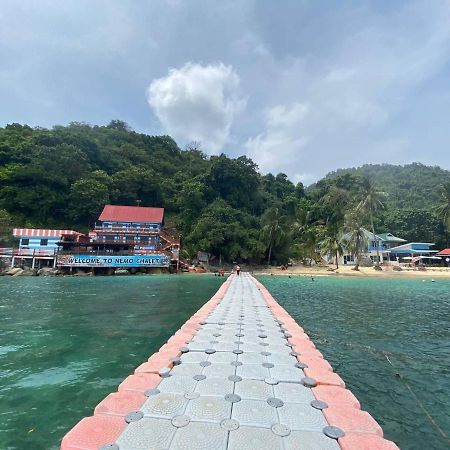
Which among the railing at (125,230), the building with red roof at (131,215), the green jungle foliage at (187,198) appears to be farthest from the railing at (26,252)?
the building with red roof at (131,215)

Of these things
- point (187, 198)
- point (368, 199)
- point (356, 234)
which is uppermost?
point (187, 198)

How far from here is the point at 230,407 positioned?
2984 millimetres

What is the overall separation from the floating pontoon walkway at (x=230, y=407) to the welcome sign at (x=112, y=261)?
3586 centimetres

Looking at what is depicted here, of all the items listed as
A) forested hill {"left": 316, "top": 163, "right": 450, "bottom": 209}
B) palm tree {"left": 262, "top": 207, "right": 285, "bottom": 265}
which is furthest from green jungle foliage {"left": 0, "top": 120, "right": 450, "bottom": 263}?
forested hill {"left": 316, "top": 163, "right": 450, "bottom": 209}

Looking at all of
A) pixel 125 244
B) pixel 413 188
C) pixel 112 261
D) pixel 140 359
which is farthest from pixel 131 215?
pixel 413 188

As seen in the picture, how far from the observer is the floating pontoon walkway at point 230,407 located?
7.89 ft

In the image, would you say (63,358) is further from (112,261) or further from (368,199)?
(368,199)

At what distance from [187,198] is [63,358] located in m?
46.9

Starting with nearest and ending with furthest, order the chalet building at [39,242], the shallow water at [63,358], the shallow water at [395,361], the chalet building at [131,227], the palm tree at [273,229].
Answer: the shallow water at [63,358] → the shallow water at [395,361] → the chalet building at [39,242] → the chalet building at [131,227] → the palm tree at [273,229]

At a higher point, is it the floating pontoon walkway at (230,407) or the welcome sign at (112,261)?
the welcome sign at (112,261)

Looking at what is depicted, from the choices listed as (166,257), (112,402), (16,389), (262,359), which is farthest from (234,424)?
(166,257)

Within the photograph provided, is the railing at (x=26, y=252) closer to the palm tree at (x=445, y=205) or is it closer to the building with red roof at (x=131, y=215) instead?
the building with red roof at (x=131, y=215)

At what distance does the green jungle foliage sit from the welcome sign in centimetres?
766

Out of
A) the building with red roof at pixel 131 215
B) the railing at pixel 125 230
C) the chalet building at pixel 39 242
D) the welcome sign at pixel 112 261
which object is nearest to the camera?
the welcome sign at pixel 112 261
